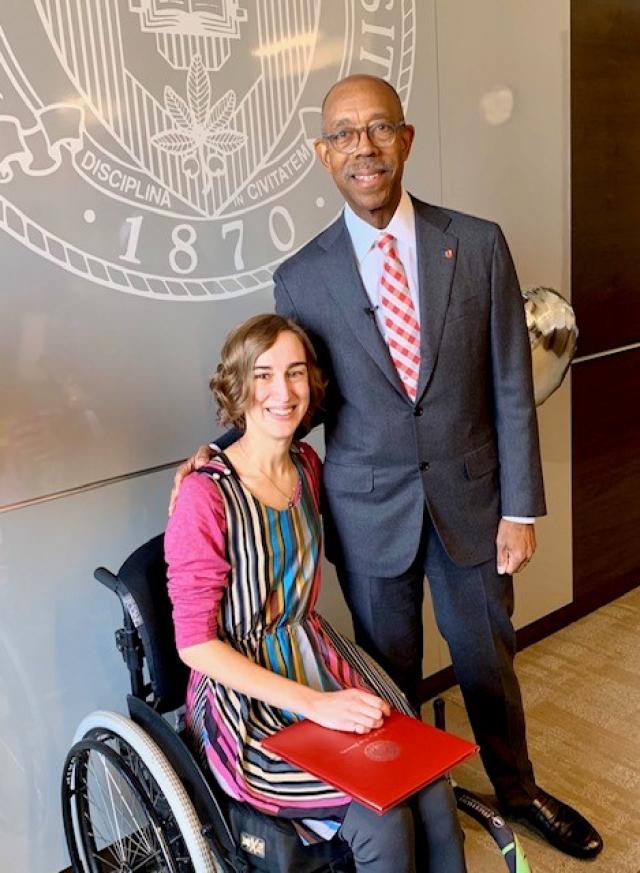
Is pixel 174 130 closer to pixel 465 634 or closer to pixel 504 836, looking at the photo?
pixel 465 634

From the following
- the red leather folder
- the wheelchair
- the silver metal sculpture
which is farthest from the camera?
the silver metal sculpture

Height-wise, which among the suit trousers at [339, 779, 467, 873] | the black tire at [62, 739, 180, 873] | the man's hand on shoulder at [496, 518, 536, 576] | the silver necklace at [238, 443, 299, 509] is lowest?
the black tire at [62, 739, 180, 873]

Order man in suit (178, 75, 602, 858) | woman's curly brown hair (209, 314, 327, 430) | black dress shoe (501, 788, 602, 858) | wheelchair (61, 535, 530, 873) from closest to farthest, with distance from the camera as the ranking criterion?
wheelchair (61, 535, 530, 873) → woman's curly brown hair (209, 314, 327, 430) → man in suit (178, 75, 602, 858) → black dress shoe (501, 788, 602, 858)

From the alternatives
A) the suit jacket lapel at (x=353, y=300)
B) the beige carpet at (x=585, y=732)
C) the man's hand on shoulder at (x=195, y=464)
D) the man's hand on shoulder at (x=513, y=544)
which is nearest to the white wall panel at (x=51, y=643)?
the man's hand on shoulder at (x=195, y=464)

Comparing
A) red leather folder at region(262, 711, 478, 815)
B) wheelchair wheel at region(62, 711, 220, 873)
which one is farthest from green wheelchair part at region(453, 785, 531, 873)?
wheelchair wheel at region(62, 711, 220, 873)

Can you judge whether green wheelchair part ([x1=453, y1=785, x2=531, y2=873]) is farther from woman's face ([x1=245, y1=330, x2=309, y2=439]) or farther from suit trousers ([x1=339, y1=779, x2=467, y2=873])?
woman's face ([x1=245, y1=330, x2=309, y2=439])

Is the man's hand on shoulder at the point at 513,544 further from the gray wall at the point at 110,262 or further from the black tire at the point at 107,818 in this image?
the black tire at the point at 107,818

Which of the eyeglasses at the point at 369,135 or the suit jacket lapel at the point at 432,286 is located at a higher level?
the eyeglasses at the point at 369,135

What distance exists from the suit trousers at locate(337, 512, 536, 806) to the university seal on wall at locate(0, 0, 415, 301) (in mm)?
750

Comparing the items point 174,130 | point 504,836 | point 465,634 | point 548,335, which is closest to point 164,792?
point 504,836

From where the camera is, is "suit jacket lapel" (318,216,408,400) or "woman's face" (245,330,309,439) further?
"suit jacket lapel" (318,216,408,400)

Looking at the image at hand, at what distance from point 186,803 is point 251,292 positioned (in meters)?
1.15

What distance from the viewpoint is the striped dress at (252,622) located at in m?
1.49

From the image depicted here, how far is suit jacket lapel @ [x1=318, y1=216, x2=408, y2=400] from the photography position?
5.80 feet
